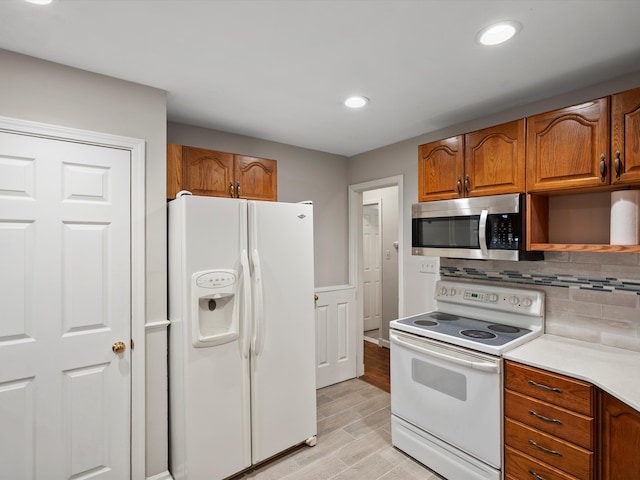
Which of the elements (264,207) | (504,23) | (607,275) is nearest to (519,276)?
(607,275)

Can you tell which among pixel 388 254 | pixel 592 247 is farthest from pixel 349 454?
pixel 388 254

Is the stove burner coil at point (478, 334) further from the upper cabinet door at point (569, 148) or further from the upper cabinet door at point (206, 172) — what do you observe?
the upper cabinet door at point (206, 172)

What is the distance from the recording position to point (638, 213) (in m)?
1.75

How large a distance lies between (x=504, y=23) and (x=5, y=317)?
2723 mm

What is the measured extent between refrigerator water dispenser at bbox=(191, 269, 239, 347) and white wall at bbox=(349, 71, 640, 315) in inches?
66.8

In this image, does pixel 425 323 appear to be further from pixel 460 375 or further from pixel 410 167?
pixel 410 167

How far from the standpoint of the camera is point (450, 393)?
2.09 metres

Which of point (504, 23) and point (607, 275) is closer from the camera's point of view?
point (504, 23)

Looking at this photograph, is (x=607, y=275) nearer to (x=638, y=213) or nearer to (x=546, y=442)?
(x=638, y=213)

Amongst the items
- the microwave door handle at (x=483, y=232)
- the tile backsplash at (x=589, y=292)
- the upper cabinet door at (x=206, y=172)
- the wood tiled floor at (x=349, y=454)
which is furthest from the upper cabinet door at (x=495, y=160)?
the wood tiled floor at (x=349, y=454)

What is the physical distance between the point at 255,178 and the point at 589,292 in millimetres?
2388

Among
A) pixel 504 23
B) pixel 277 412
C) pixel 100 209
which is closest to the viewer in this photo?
pixel 504 23

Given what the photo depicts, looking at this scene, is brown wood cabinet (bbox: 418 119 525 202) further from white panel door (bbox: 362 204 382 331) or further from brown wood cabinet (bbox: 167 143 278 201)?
white panel door (bbox: 362 204 382 331)

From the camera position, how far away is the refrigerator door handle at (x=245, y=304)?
2.12 m
